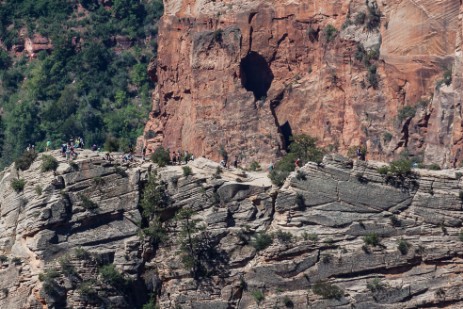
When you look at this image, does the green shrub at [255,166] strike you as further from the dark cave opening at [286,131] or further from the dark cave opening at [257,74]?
the dark cave opening at [257,74]

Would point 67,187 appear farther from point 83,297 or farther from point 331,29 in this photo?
point 331,29

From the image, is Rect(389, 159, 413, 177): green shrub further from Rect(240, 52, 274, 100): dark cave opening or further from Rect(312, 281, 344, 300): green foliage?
Rect(240, 52, 274, 100): dark cave opening

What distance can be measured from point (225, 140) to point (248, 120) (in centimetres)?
184

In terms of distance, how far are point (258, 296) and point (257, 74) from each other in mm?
34384

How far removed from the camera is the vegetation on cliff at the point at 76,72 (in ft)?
615

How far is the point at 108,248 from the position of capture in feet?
447

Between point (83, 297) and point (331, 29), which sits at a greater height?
point (331, 29)

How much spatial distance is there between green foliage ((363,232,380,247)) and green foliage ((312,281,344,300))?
109 inches

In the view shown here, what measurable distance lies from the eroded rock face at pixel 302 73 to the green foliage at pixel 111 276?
25105mm

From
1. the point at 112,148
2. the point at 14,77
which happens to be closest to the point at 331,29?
the point at 112,148

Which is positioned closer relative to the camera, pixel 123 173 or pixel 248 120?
pixel 123 173

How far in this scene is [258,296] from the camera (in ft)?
440

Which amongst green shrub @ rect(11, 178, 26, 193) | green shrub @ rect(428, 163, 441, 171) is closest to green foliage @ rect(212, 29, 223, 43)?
green shrub @ rect(428, 163, 441, 171)

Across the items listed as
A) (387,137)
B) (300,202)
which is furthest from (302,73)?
(300,202)
